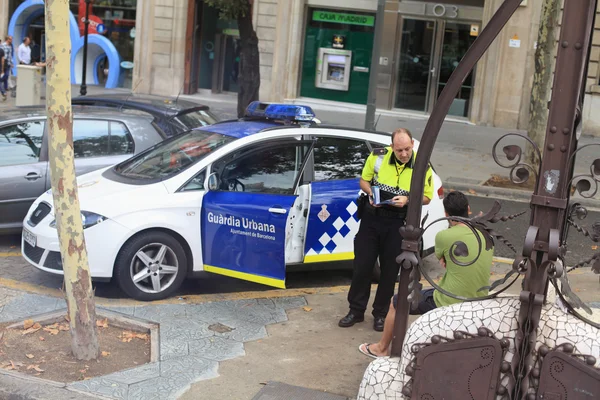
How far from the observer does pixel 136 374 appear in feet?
18.2

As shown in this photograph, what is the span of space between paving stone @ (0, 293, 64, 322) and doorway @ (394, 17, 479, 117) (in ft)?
57.1

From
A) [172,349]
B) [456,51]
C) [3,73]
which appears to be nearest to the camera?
[172,349]

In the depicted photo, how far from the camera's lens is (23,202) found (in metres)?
8.58

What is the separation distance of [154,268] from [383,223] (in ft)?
6.90

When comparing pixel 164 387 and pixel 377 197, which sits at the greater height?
pixel 377 197

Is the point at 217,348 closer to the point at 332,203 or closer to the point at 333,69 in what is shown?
the point at 332,203

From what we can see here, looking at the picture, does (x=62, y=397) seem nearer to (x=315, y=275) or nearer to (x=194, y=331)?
(x=194, y=331)

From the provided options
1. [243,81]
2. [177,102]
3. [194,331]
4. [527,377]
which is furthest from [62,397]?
[243,81]

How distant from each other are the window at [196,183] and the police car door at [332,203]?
39.4 inches

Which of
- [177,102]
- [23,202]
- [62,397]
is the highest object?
[177,102]

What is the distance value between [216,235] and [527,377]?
3667 millimetres

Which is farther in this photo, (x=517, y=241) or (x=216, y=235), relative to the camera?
(x=517, y=241)

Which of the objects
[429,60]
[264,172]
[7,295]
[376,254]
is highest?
[429,60]

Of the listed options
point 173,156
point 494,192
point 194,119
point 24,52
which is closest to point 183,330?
point 173,156
